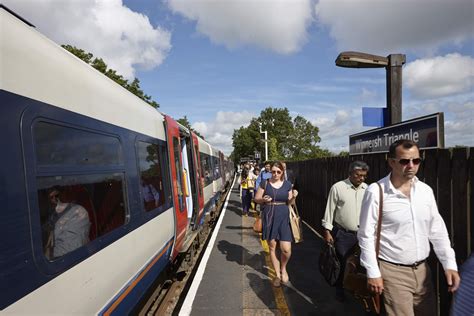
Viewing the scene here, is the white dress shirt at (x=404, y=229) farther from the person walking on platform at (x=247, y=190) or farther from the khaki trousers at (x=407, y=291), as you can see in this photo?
the person walking on platform at (x=247, y=190)

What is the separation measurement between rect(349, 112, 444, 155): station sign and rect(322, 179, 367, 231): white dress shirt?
0.83 metres

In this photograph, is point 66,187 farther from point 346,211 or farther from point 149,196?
point 346,211

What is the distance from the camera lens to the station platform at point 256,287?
14.2 ft

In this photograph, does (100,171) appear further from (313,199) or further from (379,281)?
(313,199)

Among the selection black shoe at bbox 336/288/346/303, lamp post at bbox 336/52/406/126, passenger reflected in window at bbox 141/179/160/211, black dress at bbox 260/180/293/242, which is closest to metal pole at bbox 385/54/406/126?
lamp post at bbox 336/52/406/126

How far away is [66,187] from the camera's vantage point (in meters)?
2.27

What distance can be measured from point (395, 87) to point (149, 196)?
3952 millimetres

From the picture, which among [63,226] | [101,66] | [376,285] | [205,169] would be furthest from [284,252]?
[101,66]

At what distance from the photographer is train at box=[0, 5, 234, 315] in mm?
1757

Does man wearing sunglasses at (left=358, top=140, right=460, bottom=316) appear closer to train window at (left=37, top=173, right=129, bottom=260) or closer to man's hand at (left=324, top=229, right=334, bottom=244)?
man's hand at (left=324, top=229, right=334, bottom=244)

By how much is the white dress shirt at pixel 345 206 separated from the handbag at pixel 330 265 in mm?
275

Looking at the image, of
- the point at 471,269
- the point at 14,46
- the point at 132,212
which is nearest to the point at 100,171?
the point at 132,212

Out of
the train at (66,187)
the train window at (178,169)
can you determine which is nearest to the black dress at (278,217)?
the train window at (178,169)

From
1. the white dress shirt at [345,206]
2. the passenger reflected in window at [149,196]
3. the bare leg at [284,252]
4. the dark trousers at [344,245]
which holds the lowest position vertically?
Answer: the bare leg at [284,252]
